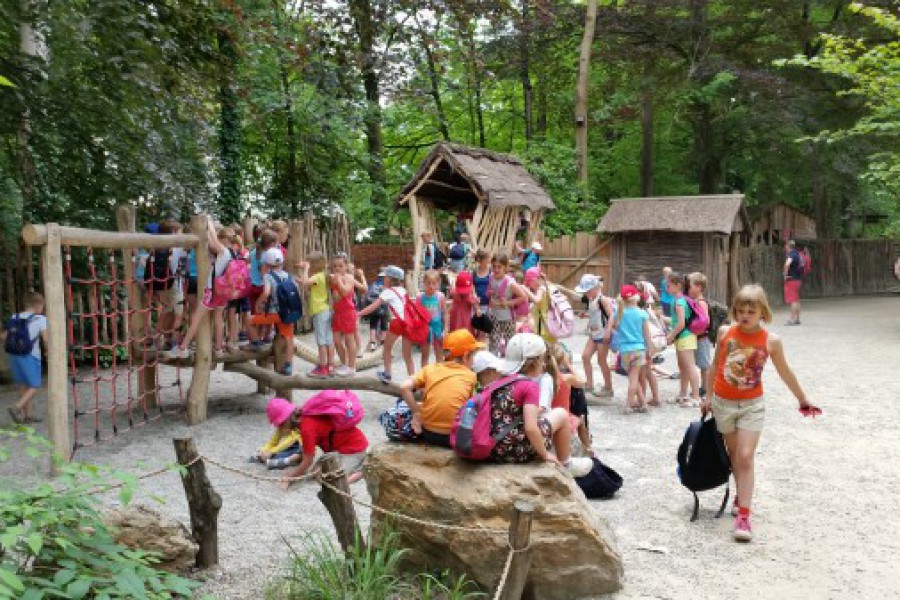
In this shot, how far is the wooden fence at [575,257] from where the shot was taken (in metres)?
20.8

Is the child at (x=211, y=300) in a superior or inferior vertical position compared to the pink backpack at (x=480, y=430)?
superior

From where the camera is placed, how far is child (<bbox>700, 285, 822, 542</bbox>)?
5492mm

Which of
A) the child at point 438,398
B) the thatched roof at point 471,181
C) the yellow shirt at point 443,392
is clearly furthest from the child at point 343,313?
the thatched roof at point 471,181

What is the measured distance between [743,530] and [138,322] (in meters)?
6.58

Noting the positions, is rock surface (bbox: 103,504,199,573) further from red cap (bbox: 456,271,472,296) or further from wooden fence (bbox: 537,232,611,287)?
wooden fence (bbox: 537,232,611,287)

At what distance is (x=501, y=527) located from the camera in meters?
4.52

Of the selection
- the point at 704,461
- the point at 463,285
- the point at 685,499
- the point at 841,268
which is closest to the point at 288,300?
the point at 463,285

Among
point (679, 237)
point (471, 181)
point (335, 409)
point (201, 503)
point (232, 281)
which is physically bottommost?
point (201, 503)

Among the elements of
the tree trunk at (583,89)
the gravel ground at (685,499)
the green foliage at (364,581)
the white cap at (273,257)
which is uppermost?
the tree trunk at (583,89)

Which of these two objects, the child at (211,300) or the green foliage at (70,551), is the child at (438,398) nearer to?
the green foliage at (70,551)

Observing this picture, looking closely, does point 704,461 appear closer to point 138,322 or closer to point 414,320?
point 414,320

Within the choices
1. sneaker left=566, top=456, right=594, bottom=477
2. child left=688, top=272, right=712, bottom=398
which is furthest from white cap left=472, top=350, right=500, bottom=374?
child left=688, top=272, right=712, bottom=398

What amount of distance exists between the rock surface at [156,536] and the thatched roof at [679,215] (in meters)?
16.1

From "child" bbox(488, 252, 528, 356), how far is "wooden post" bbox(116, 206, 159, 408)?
4.04m
